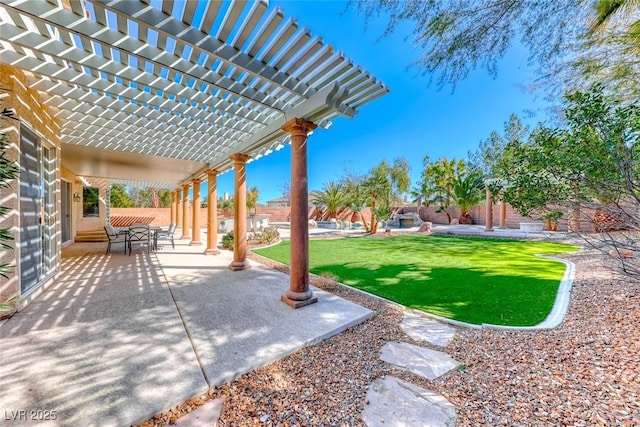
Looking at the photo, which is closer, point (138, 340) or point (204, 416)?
point (204, 416)

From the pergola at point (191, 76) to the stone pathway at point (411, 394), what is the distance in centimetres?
170

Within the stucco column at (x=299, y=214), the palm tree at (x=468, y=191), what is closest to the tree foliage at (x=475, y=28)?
the stucco column at (x=299, y=214)

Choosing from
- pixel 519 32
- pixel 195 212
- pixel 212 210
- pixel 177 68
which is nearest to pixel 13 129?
pixel 177 68

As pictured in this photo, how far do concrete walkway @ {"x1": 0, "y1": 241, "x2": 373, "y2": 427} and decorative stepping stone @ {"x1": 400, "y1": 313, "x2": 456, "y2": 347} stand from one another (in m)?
0.60

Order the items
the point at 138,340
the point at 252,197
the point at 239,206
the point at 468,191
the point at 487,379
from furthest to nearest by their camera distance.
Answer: the point at 252,197 → the point at 468,191 → the point at 239,206 → the point at 138,340 → the point at 487,379

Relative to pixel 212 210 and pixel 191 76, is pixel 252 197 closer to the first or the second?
pixel 212 210

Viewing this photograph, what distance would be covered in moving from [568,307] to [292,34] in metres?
5.41

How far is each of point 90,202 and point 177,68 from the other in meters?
14.1

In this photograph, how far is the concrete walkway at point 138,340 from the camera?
197 cm

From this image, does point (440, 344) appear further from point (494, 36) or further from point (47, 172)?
point (47, 172)

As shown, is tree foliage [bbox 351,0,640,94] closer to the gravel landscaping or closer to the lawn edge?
the lawn edge

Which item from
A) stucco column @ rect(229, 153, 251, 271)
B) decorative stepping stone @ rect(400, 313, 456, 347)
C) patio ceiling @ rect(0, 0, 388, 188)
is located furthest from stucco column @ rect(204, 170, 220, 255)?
decorative stepping stone @ rect(400, 313, 456, 347)

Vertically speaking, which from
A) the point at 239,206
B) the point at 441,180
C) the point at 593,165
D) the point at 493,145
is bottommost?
the point at 239,206

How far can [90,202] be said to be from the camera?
13.0m
